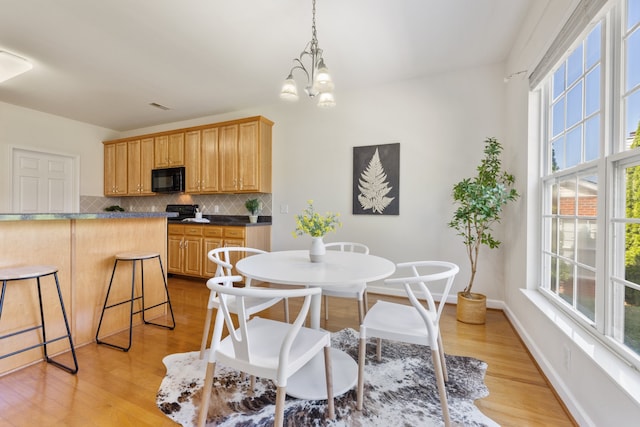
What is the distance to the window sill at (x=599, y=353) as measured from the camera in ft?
3.52

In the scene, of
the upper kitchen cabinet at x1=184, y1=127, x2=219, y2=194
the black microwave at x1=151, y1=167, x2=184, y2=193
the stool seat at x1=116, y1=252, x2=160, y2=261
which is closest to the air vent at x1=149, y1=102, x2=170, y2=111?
the upper kitchen cabinet at x1=184, y1=127, x2=219, y2=194

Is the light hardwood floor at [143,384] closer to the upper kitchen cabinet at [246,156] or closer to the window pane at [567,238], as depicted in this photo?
the window pane at [567,238]

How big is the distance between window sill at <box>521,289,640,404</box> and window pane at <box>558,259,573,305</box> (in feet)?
0.35

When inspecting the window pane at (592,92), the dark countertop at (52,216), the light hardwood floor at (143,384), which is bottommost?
the light hardwood floor at (143,384)

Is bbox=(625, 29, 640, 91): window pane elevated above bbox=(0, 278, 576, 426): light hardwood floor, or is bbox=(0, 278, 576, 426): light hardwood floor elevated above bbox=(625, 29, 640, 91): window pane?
bbox=(625, 29, 640, 91): window pane

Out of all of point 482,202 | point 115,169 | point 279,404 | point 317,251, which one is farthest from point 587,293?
point 115,169

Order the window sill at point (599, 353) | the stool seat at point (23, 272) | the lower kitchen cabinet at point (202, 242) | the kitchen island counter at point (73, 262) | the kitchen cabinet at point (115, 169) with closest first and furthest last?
the window sill at point (599, 353) < the stool seat at point (23, 272) < the kitchen island counter at point (73, 262) < the lower kitchen cabinet at point (202, 242) < the kitchen cabinet at point (115, 169)

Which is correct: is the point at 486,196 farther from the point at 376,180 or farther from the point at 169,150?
the point at 169,150

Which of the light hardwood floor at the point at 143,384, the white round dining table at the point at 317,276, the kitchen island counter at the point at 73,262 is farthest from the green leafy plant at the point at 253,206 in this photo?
the white round dining table at the point at 317,276

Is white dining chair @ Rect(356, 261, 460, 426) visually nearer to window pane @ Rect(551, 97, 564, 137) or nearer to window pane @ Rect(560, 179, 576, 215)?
window pane @ Rect(560, 179, 576, 215)

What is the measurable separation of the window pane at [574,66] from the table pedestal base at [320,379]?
7.72 feet

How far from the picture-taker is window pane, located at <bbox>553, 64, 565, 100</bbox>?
1.95 metres

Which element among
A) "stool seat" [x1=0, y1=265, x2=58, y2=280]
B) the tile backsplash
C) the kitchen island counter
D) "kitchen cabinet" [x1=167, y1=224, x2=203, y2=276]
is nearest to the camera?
"stool seat" [x1=0, y1=265, x2=58, y2=280]

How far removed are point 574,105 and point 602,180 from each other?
69cm
